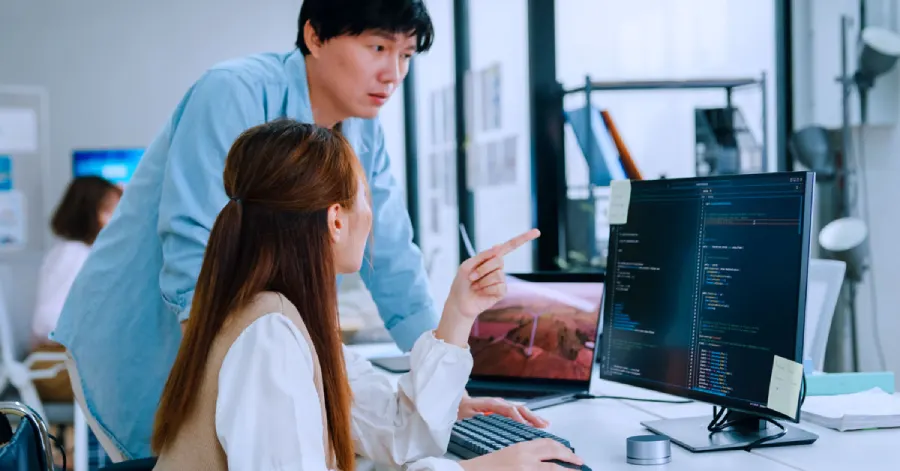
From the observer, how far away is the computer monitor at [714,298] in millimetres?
1181

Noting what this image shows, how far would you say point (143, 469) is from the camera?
3.82 ft

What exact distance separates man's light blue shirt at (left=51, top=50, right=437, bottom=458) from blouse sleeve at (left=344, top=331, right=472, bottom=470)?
0.33 metres

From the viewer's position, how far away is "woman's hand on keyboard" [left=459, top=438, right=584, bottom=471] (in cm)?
107

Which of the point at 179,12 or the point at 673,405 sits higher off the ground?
the point at 179,12

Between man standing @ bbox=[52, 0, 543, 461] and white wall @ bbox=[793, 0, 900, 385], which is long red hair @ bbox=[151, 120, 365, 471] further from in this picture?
white wall @ bbox=[793, 0, 900, 385]

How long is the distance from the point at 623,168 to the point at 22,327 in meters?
3.74

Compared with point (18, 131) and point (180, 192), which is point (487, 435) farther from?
point (18, 131)

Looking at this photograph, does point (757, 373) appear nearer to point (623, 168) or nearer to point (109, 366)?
point (109, 366)

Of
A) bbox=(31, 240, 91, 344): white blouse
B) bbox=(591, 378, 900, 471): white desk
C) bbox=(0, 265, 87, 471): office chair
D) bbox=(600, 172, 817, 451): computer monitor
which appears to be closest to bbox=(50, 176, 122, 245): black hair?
bbox=(31, 240, 91, 344): white blouse

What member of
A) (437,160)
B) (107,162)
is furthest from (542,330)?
(107,162)

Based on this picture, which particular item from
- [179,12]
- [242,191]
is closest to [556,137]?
[242,191]

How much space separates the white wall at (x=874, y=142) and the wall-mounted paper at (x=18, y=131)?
4037 mm

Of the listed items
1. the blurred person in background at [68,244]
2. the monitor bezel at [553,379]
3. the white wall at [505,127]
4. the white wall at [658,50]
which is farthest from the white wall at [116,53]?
the monitor bezel at [553,379]

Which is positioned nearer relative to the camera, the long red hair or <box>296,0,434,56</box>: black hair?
the long red hair
